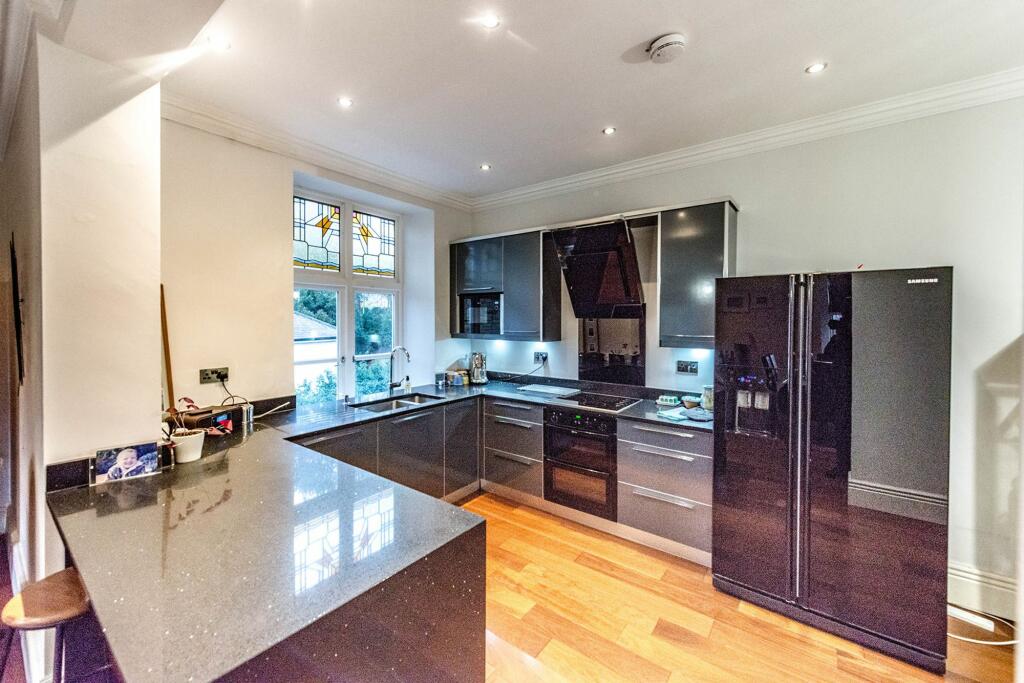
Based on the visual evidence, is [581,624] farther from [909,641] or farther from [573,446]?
[909,641]

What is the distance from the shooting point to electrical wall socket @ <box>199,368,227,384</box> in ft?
7.83

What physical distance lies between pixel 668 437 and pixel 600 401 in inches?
24.8

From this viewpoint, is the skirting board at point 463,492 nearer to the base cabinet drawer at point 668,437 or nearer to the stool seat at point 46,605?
the base cabinet drawer at point 668,437

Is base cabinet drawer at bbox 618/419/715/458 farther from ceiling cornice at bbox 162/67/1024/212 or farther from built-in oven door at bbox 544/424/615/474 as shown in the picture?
ceiling cornice at bbox 162/67/1024/212

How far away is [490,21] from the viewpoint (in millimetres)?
1628

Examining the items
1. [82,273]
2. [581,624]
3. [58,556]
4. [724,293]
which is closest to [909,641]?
[581,624]

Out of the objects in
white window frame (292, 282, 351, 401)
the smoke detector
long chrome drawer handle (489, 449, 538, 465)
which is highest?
the smoke detector

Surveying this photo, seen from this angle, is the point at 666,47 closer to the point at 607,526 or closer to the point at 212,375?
the point at 607,526

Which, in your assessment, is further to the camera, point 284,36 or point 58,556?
point 284,36

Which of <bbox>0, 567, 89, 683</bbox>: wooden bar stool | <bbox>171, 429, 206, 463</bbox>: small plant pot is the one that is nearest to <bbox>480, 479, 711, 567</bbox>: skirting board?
<bbox>171, 429, 206, 463</bbox>: small plant pot

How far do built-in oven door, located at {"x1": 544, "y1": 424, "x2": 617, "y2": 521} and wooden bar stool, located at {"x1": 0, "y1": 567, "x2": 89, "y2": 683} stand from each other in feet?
7.90

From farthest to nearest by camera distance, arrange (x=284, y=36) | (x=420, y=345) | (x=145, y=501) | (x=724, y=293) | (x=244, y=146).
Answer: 1. (x=420, y=345)
2. (x=244, y=146)
3. (x=724, y=293)
4. (x=284, y=36)
5. (x=145, y=501)

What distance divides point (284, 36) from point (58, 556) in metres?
2.09

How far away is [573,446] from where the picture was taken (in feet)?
9.63
